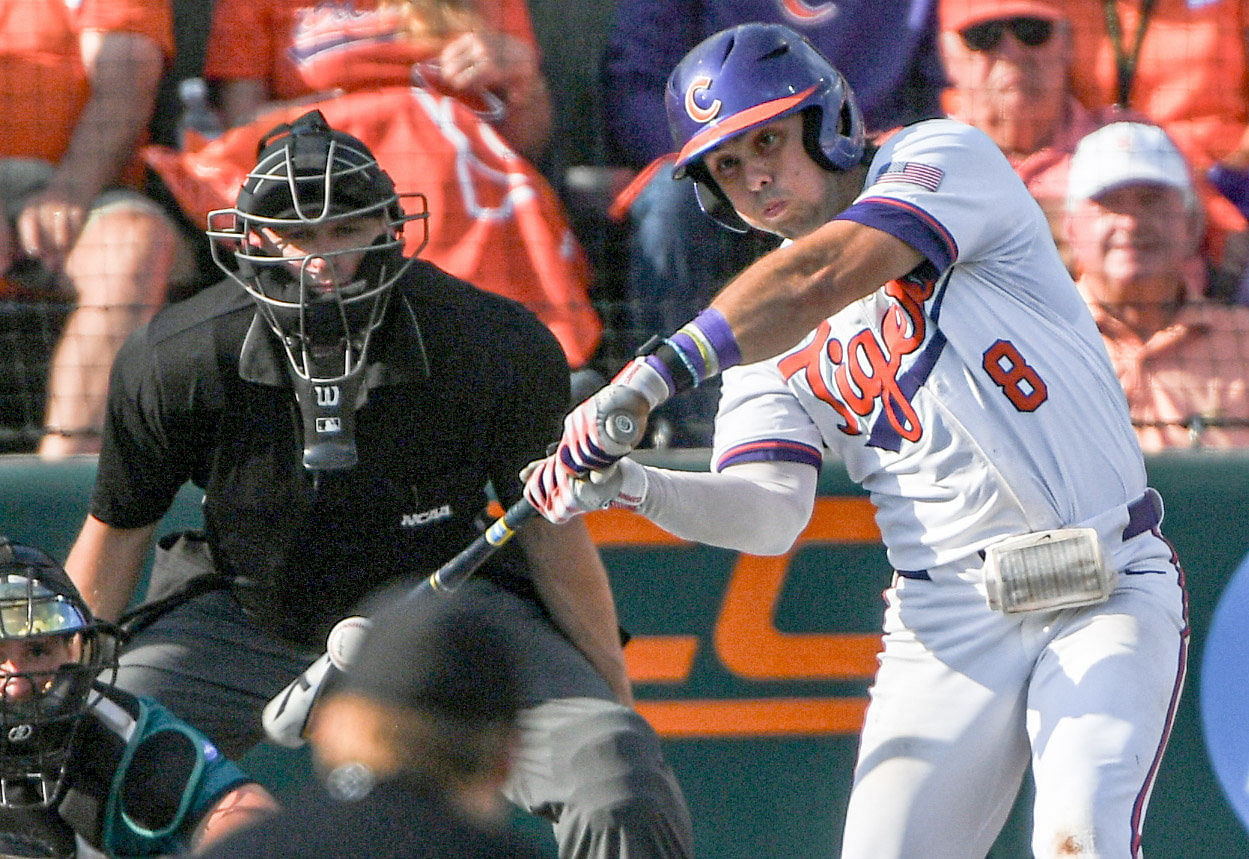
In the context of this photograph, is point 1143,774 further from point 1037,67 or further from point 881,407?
point 1037,67

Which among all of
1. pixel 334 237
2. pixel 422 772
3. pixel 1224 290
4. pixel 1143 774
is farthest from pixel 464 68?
pixel 422 772

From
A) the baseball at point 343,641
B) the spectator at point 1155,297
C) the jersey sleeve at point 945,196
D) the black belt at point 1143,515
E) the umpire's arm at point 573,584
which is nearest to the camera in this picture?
the jersey sleeve at point 945,196

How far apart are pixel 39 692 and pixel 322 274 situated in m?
1.00

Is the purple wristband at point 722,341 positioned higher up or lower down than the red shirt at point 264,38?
higher up

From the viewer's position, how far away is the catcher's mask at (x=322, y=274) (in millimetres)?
3646

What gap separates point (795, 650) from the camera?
457 centimetres

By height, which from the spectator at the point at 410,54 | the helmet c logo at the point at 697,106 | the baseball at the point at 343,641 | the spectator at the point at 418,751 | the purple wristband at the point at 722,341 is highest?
the helmet c logo at the point at 697,106

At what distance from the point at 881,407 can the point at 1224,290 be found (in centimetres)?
181

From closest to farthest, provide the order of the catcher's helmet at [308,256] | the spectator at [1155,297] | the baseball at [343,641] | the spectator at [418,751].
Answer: the spectator at [418,751] → the baseball at [343,641] → the catcher's helmet at [308,256] → the spectator at [1155,297]

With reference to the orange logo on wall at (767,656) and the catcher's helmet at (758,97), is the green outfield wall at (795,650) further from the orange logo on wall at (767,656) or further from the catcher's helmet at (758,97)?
the catcher's helmet at (758,97)

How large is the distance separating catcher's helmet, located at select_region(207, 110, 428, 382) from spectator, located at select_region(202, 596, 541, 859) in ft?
5.66

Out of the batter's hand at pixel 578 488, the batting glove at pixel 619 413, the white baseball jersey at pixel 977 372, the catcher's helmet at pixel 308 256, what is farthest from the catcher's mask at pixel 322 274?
the white baseball jersey at pixel 977 372

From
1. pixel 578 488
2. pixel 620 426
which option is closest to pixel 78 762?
pixel 578 488

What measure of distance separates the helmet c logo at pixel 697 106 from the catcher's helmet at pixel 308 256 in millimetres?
697
